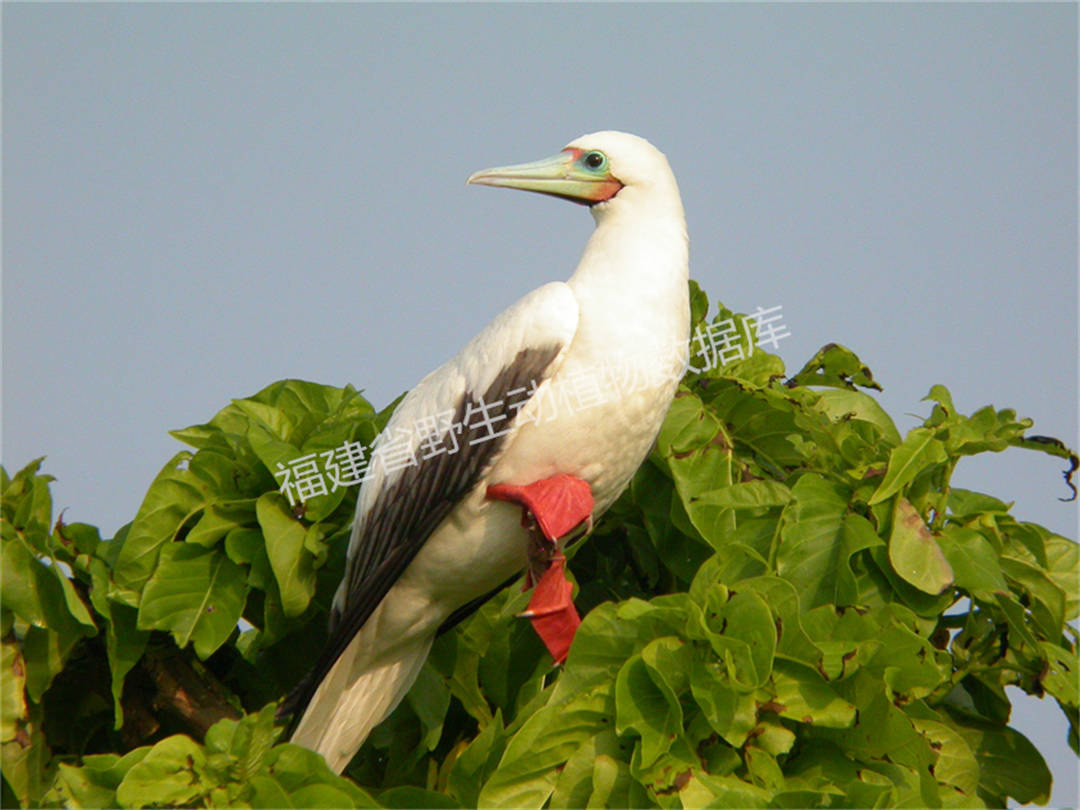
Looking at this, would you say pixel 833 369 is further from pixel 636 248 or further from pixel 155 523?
pixel 155 523

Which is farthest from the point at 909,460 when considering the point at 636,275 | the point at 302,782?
the point at 302,782

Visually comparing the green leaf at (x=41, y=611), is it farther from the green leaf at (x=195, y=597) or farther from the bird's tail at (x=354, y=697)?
the bird's tail at (x=354, y=697)

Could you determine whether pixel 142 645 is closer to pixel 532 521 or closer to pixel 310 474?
pixel 310 474

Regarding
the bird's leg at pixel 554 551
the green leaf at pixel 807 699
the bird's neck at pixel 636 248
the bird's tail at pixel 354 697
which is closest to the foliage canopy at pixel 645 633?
the green leaf at pixel 807 699

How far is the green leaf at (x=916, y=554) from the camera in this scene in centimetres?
346

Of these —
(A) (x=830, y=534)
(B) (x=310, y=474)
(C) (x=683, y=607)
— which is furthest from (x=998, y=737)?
(B) (x=310, y=474)

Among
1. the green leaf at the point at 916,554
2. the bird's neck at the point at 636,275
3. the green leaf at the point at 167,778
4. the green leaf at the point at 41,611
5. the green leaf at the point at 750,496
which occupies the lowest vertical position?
the green leaf at the point at 916,554

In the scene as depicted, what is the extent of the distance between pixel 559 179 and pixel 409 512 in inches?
47.8

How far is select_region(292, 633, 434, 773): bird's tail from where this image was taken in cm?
427

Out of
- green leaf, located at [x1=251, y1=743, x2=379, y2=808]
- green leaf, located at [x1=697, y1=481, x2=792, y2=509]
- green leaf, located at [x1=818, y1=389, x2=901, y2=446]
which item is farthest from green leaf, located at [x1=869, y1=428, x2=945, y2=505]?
green leaf, located at [x1=251, y1=743, x2=379, y2=808]

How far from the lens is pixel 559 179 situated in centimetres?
432

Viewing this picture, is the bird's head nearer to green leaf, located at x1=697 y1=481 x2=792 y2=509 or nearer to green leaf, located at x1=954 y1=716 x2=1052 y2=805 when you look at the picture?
green leaf, located at x1=697 y1=481 x2=792 y2=509

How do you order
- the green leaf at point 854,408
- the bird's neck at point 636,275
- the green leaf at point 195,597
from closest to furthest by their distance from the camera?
the green leaf at point 195,597 → the bird's neck at point 636,275 → the green leaf at point 854,408

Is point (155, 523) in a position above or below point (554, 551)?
above
